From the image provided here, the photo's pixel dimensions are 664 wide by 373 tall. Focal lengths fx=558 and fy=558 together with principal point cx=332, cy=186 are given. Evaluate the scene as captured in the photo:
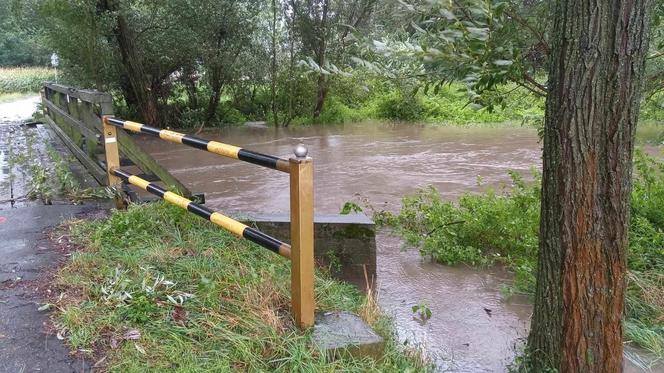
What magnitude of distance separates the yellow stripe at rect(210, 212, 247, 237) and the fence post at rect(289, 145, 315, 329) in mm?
443

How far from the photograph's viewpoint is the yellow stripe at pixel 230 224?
302cm

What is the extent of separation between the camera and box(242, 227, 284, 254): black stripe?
2.83 metres

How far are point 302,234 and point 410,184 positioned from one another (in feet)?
24.6

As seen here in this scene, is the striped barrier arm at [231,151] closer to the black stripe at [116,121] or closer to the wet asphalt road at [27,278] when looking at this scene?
the black stripe at [116,121]

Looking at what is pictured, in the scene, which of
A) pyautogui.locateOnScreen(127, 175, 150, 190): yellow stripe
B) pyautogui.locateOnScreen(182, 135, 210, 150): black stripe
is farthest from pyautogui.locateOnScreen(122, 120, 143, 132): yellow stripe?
pyautogui.locateOnScreen(182, 135, 210, 150): black stripe

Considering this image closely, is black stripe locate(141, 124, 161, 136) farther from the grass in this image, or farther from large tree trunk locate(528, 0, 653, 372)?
large tree trunk locate(528, 0, 653, 372)

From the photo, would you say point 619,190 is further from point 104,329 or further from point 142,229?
point 142,229

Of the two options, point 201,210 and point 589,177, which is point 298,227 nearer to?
point 201,210

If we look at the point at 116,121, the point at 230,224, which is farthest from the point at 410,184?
the point at 230,224

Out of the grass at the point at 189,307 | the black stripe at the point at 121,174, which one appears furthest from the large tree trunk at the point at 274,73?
the grass at the point at 189,307

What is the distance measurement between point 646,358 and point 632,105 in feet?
5.85

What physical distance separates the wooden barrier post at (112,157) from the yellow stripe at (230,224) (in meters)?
2.06

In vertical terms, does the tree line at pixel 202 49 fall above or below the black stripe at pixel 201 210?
above

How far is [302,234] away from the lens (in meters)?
2.62
